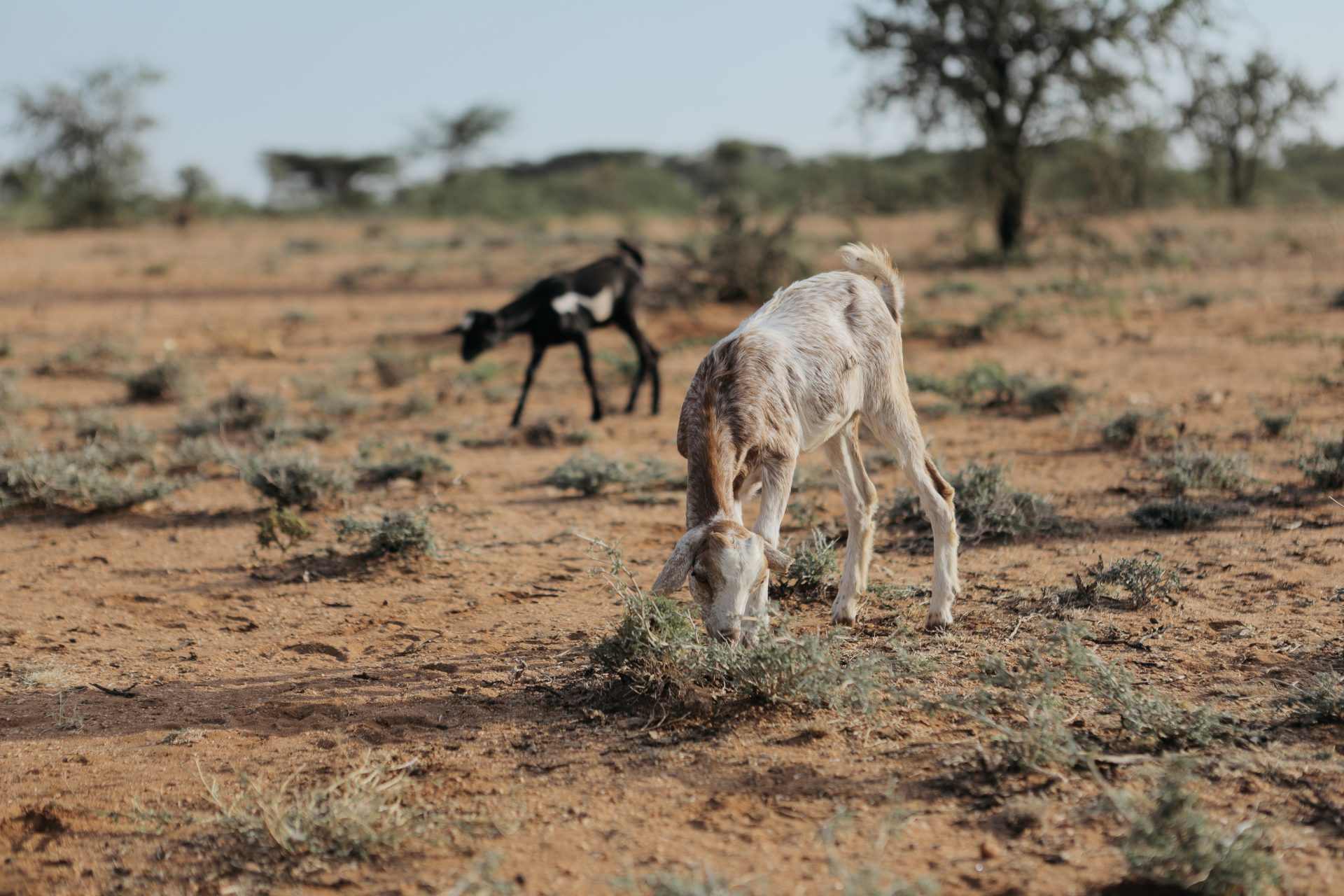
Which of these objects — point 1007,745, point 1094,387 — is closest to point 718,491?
point 1007,745

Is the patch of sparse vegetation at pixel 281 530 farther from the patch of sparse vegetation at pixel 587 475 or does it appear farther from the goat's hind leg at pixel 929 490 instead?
the goat's hind leg at pixel 929 490

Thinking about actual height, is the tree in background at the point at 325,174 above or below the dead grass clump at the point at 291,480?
above

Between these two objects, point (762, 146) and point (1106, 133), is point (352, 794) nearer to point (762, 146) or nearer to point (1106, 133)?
point (1106, 133)

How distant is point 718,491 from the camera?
443 centimetres

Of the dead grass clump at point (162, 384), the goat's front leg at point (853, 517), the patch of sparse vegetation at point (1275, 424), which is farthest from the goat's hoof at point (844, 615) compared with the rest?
the dead grass clump at point (162, 384)

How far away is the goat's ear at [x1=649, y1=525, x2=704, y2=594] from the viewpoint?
4.12 m

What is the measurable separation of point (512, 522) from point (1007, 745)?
176 inches

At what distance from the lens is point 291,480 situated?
7.89 m

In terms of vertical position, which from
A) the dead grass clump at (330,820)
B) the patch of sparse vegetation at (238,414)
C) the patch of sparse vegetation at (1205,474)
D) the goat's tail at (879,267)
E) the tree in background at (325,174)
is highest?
the tree in background at (325,174)

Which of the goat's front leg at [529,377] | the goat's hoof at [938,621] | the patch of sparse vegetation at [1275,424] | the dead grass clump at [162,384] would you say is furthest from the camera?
the dead grass clump at [162,384]

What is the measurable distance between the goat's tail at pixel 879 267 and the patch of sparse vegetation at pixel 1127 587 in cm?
176

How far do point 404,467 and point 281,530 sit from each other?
1.79 meters

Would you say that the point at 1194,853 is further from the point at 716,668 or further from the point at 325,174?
the point at 325,174

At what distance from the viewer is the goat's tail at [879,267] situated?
19.6 ft
